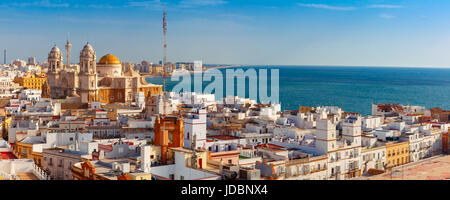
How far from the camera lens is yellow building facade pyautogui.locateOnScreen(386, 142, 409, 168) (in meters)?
16.4

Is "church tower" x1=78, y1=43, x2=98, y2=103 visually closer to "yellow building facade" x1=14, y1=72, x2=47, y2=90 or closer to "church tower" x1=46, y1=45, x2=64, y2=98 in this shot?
"church tower" x1=46, y1=45, x2=64, y2=98

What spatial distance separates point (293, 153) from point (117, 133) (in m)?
7.31

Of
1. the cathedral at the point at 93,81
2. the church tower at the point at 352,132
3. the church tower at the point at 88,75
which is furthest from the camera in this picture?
A: the cathedral at the point at 93,81

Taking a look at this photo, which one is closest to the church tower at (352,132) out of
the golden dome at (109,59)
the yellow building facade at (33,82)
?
the golden dome at (109,59)

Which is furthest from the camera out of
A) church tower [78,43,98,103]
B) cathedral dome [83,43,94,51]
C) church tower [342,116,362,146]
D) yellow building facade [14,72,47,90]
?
yellow building facade [14,72,47,90]

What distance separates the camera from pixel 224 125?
19609 mm

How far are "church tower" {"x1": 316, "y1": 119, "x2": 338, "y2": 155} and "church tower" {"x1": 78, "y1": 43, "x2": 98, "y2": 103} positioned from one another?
74.8 feet

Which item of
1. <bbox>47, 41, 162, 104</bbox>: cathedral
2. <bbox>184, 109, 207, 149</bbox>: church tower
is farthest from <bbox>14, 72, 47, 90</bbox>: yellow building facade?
<bbox>184, 109, 207, 149</bbox>: church tower

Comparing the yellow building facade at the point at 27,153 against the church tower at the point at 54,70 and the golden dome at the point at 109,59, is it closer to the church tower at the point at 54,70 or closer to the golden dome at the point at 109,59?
the church tower at the point at 54,70

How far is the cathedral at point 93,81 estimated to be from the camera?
1353 inches

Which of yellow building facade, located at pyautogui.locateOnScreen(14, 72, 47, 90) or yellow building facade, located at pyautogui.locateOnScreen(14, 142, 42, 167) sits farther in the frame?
yellow building facade, located at pyautogui.locateOnScreen(14, 72, 47, 90)

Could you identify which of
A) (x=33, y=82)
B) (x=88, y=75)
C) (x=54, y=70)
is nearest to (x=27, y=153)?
(x=88, y=75)

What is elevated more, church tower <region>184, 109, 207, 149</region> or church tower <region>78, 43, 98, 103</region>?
church tower <region>78, 43, 98, 103</region>

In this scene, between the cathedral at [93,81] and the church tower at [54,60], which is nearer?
the cathedral at [93,81]
